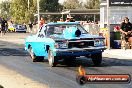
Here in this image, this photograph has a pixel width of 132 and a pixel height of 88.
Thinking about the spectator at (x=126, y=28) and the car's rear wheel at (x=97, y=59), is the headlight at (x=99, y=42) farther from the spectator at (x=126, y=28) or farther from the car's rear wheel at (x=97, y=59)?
the spectator at (x=126, y=28)

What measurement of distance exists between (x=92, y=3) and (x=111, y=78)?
103362mm

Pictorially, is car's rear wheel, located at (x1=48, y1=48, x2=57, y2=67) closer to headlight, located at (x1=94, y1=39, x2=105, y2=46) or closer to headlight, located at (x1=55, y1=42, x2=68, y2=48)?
headlight, located at (x1=55, y1=42, x2=68, y2=48)

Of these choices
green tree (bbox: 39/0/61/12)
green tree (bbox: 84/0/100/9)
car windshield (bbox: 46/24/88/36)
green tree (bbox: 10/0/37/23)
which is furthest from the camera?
green tree (bbox: 84/0/100/9)

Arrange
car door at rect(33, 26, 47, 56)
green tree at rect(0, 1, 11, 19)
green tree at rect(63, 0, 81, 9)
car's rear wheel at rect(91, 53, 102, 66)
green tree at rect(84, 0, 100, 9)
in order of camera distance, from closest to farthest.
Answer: car's rear wheel at rect(91, 53, 102, 66) → car door at rect(33, 26, 47, 56) → green tree at rect(84, 0, 100, 9) → green tree at rect(63, 0, 81, 9) → green tree at rect(0, 1, 11, 19)

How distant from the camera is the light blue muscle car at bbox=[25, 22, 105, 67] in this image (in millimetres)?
14953

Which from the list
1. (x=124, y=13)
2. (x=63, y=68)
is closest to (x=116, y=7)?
(x=124, y=13)

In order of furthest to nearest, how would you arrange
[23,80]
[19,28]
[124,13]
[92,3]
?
[92,3] → [19,28] → [124,13] → [23,80]

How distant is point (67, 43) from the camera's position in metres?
14.9

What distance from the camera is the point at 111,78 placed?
497cm

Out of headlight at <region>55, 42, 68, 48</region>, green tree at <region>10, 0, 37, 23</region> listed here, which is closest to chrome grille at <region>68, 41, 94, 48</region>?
headlight at <region>55, 42, 68, 48</region>

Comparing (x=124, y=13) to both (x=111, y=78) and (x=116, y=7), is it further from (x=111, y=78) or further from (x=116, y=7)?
(x=111, y=78)

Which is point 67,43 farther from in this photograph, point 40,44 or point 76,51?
point 40,44

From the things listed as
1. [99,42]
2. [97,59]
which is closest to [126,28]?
[97,59]

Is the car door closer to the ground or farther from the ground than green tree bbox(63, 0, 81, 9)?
closer to the ground
